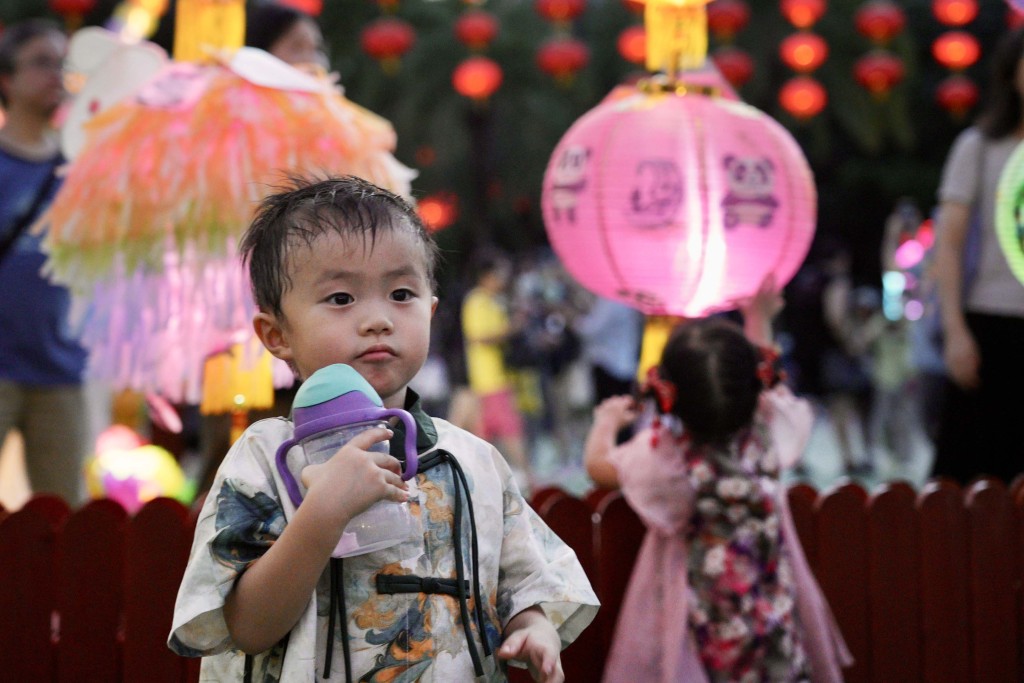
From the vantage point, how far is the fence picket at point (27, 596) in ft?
8.64

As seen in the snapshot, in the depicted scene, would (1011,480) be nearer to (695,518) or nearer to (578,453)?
(695,518)

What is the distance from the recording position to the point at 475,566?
173 cm

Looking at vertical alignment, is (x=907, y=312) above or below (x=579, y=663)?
above

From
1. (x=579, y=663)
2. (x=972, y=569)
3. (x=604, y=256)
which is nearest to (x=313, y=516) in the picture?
(x=579, y=663)

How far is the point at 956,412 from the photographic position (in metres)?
3.78

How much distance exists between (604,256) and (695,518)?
84 cm

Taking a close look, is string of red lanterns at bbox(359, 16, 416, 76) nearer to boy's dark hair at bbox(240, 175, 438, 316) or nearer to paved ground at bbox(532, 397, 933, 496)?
paved ground at bbox(532, 397, 933, 496)

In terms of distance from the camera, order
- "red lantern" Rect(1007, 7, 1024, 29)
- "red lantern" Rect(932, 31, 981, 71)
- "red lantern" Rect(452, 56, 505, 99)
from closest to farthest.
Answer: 1. "red lantern" Rect(1007, 7, 1024, 29)
2. "red lantern" Rect(932, 31, 981, 71)
3. "red lantern" Rect(452, 56, 505, 99)

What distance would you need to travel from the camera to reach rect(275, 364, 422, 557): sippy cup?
5.03 feet

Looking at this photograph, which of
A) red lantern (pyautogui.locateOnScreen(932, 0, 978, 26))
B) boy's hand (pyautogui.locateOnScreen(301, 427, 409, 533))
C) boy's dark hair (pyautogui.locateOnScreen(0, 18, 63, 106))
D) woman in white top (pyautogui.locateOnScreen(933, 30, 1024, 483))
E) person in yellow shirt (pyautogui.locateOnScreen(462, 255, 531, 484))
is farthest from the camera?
red lantern (pyautogui.locateOnScreen(932, 0, 978, 26))

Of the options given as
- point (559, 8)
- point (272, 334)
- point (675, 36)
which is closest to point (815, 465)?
point (559, 8)

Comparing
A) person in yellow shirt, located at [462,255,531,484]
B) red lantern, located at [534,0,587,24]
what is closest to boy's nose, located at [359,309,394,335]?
person in yellow shirt, located at [462,255,531,484]

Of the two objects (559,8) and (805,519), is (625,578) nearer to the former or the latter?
(805,519)

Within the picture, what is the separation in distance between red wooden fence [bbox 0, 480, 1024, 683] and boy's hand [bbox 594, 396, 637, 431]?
0.60 feet
